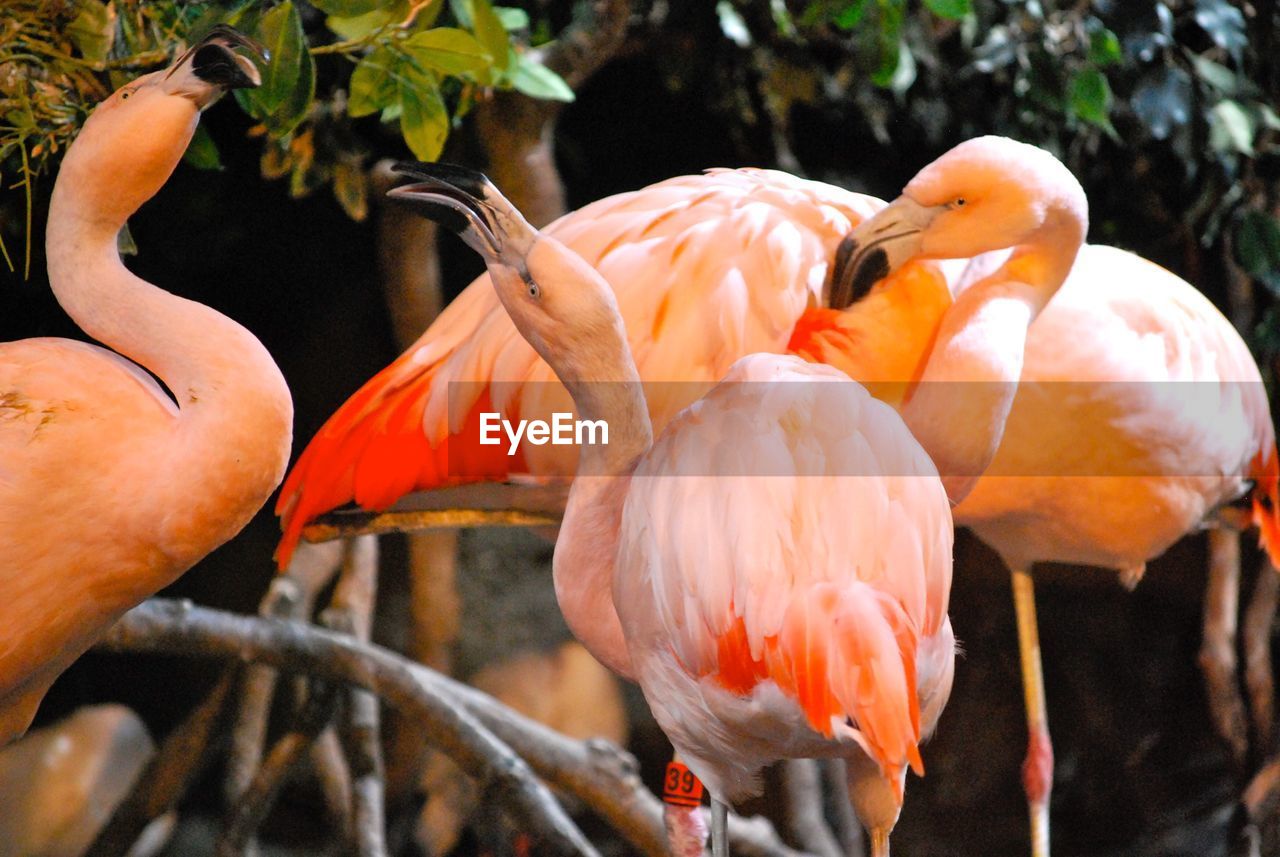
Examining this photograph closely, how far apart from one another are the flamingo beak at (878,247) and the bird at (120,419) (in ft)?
1.53

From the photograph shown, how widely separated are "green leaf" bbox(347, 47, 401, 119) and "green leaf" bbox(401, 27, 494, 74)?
3 cm

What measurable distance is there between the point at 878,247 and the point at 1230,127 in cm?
79

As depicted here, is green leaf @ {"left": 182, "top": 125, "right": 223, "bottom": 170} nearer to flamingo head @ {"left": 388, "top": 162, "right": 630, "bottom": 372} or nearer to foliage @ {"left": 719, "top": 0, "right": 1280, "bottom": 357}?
flamingo head @ {"left": 388, "top": 162, "right": 630, "bottom": 372}

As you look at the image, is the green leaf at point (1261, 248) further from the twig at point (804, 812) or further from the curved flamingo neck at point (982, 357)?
the twig at point (804, 812)

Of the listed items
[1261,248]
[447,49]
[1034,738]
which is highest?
[447,49]

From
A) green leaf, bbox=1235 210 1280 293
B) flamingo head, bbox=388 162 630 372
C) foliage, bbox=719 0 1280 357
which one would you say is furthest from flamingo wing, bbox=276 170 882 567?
green leaf, bbox=1235 210 1280 293

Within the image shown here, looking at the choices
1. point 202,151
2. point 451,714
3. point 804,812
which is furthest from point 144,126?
point 804,812

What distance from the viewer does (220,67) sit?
92 centimetres

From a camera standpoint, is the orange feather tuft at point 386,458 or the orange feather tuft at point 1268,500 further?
the orange feather tuft at point 1268,500

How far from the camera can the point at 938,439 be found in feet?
3.34

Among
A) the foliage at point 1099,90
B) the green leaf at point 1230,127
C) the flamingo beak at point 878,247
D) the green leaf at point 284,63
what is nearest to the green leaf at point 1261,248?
the foliage at point 1099,90

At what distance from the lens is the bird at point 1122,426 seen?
4.23 ft

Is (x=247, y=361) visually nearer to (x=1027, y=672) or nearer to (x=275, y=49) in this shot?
(x=275, y=49)

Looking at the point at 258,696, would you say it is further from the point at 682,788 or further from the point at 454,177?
the point at 454,177
